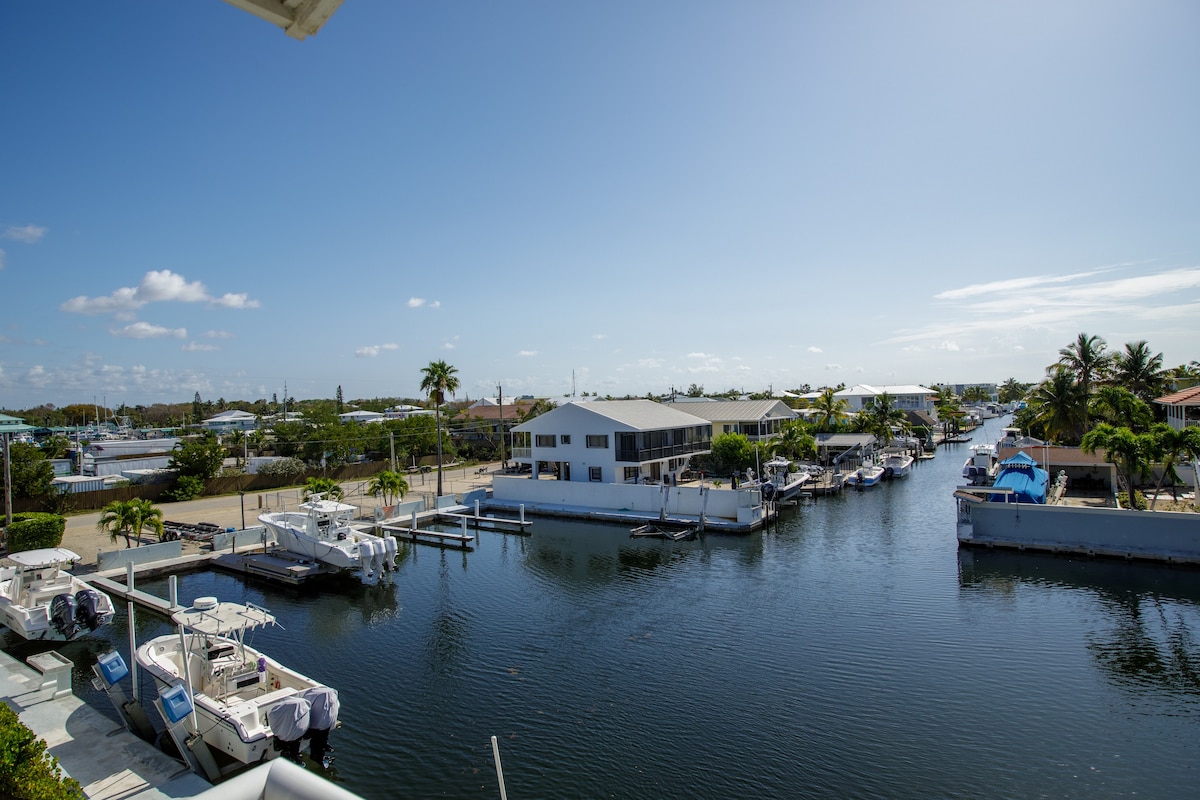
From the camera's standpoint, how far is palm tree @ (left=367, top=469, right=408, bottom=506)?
4031cm

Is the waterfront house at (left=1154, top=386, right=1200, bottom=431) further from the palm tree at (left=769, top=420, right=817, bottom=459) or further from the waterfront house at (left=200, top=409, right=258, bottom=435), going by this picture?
the waterfront house at (left=200, top=409, right=258, bottom=435)

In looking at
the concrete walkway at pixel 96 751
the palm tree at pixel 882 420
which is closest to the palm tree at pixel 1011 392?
the palm tree at pixel 882 420

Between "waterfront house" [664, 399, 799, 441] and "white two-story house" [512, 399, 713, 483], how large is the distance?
25.7 feet

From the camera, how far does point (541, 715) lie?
15852mm

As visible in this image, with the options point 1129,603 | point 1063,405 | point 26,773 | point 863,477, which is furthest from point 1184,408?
point 26,773

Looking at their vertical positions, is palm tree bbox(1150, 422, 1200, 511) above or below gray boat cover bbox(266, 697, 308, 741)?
above

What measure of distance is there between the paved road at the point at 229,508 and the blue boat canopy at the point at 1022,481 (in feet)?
→ 108

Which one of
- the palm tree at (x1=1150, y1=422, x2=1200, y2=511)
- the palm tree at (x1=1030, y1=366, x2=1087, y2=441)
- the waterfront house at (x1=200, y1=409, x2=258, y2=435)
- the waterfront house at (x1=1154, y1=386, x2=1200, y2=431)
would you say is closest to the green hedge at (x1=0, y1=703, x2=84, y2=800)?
the palm tree at (x1=1150, y1=422, x2=1200, y2=511)

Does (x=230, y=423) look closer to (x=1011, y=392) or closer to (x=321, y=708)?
(x=321, y=708)

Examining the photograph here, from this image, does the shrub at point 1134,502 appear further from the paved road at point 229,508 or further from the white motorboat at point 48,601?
the white motorboat at point 48,601

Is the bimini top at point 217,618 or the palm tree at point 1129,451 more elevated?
the palm tree at point 1129,451

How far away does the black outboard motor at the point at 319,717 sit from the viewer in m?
13.7

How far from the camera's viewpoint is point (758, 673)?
58.6ft

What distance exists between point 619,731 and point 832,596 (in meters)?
12.2
